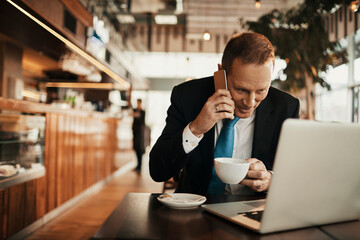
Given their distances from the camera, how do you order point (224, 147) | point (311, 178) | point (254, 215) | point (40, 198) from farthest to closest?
point (40, 198)
point (224, 147)
point (254, 215)
point (311, 178)

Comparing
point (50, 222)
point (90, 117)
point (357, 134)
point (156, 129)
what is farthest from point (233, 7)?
point (156, 129)

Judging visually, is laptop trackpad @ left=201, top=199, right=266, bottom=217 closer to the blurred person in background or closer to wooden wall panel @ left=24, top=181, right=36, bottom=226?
wooden wall panel @ left=24, top=181, right=36, bottom=226

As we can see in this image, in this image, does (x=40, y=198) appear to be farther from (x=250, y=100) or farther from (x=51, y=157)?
(x=250, y=100)

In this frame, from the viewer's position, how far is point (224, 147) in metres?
1.42

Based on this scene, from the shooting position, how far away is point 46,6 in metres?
3.06

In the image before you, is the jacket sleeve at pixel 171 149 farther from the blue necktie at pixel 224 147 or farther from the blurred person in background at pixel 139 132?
the blurred person in background at pixel 139 132

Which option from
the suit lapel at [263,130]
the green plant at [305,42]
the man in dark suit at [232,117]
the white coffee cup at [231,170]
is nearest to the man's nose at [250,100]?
the man in dark suit at [232,117]

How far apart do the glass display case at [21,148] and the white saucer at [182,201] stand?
1867 millimetres

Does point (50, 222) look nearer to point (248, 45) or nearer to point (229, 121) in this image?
point (229, 121)

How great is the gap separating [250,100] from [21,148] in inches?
91.6

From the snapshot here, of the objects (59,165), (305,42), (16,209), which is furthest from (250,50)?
(305,42)

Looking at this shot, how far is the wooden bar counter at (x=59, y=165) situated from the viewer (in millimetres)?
2479

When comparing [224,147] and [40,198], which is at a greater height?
[224,147]

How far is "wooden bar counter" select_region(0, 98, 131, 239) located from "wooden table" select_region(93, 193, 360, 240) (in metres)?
1.90
